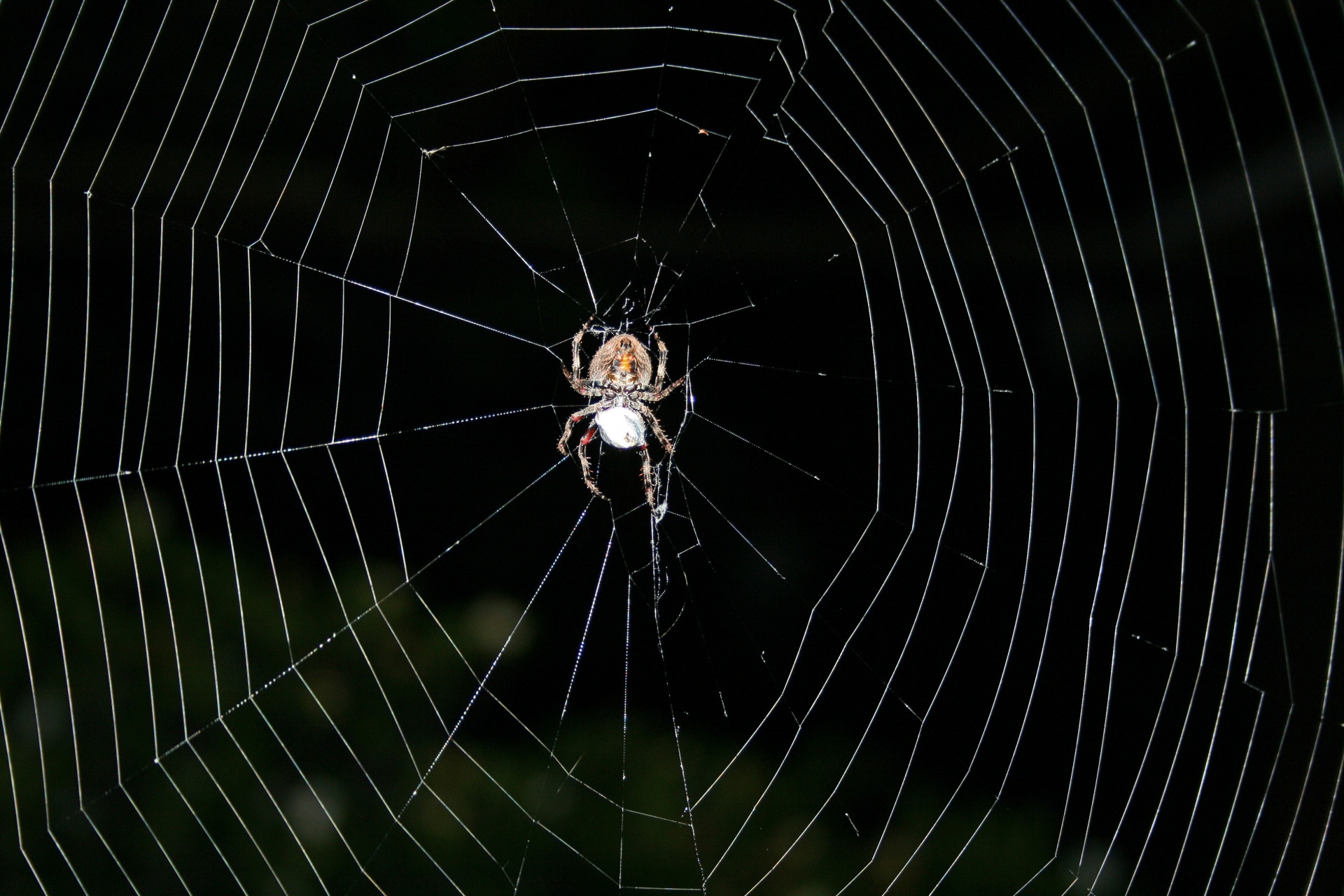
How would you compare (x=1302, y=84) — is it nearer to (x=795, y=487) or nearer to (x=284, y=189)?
(x=795, y=487)

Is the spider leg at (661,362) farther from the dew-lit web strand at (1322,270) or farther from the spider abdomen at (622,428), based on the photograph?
the dew-lit web strand at (1322,270)

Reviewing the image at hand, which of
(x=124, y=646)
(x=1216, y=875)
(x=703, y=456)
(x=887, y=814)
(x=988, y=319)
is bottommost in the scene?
(x=1216, y=875)

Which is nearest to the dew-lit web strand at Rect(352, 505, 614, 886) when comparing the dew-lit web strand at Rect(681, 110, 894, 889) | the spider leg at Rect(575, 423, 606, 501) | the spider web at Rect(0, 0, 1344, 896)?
the spider web at Rect(0, 0, 1344, 896)

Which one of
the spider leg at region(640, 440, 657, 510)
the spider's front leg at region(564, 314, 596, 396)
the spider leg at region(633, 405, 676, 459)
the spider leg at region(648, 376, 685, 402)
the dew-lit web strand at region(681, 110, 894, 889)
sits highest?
the spider's front leg at region(564, 314, 596, 396)

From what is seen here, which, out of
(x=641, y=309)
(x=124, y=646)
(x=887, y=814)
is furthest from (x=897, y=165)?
(x=124, y=646)

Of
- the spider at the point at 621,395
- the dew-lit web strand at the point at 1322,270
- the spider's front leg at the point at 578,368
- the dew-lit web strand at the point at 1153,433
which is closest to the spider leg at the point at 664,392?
the spider at the point at 621,395

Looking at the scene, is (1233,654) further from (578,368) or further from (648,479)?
(578,368)

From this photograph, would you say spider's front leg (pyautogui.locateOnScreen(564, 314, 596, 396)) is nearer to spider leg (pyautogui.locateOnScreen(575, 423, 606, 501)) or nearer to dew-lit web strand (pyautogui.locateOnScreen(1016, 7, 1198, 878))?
spider leg (pyautogui.locateOnScreen(575, 423, 606, 501))

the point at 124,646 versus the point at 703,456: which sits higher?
the point at 703,456
